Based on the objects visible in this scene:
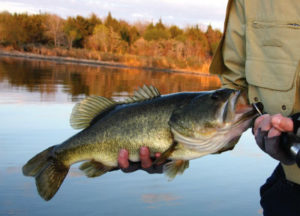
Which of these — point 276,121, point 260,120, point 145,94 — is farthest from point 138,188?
point 276,121

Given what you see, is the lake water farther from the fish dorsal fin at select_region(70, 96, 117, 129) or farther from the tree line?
the tree line

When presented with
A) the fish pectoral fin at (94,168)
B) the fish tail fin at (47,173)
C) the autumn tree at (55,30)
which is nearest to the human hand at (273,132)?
the fish pectoral fin at (94,168)

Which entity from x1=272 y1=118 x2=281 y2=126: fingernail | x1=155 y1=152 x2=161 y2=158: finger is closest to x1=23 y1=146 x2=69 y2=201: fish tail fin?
x1=155 y1=152 x2=161 y2=158: finger

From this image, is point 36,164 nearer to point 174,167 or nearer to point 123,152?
point 123,152

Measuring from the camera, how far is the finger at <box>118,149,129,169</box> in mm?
2385

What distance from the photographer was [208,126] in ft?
7.27

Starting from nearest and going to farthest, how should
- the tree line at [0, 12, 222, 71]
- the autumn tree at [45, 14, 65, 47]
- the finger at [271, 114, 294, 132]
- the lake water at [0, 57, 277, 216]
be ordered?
the finger at [271, 114, 294, 132] → the lake water at [0, 57, 277, 216] → the tree line at [0, 12, 222, 71] → the autumn tree at [45, 14, 65, 47]

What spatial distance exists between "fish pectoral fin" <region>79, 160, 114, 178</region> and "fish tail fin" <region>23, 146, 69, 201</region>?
0.16 meters

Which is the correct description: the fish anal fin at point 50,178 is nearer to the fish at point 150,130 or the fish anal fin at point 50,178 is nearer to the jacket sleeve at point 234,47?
the fish at point 150,130

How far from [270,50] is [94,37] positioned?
3943cm

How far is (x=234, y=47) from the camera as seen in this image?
260cm

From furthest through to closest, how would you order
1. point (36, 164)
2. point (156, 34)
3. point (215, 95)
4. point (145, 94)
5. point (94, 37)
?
point (156, 34)
point (94, 37)
point (36, 164)
point (145, 94)
point (215, 95)

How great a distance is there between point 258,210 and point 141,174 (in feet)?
5.23

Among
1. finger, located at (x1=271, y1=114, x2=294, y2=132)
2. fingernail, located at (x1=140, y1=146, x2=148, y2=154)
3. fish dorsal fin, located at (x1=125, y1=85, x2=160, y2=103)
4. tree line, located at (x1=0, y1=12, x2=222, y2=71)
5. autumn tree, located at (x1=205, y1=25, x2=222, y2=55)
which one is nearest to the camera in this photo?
finger, located at (x1=271, y1=114, x2=294, y2=132)
